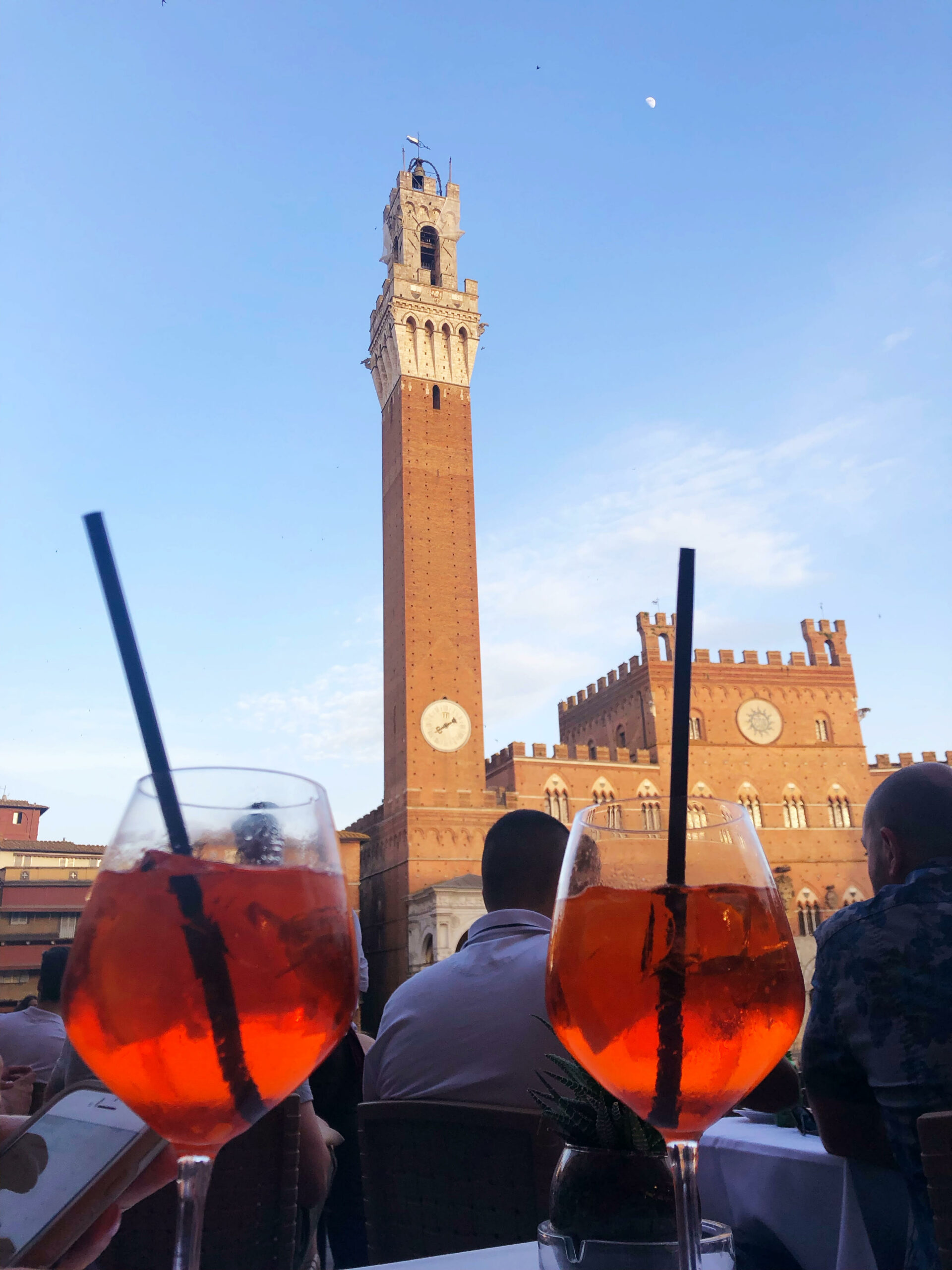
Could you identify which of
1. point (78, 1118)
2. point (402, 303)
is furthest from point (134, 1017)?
point (402, 303)

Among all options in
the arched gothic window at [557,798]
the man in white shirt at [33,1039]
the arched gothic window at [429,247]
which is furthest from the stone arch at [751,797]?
the man in white shirt at [33,1039]

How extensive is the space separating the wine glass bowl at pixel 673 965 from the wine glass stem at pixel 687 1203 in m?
0.02

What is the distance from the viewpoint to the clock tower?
2241 centimetres

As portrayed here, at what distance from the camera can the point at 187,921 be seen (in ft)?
2.18

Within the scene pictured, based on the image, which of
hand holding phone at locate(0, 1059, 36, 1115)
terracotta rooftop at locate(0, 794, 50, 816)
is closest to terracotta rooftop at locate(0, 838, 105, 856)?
terracotta rooftop at locate(0, 794, 50, 816)

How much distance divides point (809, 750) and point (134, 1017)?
94.8 feet

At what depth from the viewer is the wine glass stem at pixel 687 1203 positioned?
61 cm

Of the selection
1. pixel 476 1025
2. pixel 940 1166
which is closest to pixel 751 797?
pixel 476 1025

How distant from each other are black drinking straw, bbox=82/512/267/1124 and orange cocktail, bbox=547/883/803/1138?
0.85 feet

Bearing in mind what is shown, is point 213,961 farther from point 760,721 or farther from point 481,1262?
point 760,721

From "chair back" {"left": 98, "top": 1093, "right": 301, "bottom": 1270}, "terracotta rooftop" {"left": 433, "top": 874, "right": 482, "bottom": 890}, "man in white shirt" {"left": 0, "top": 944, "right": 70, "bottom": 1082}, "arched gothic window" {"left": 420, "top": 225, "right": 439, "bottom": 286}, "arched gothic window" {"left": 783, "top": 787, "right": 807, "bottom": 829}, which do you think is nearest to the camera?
"chair back" {"left": 98, "top": 1093, "right": 301, "bottom": 1270}

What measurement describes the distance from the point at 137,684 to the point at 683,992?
0.49 meters

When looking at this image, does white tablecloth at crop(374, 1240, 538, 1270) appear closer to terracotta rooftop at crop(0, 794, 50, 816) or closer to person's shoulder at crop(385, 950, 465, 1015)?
person's shoulder at crop(385, 950, 465, 1015)

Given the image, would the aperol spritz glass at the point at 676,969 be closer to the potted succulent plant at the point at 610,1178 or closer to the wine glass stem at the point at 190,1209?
the potted succulent plant at the point at 610,1178
